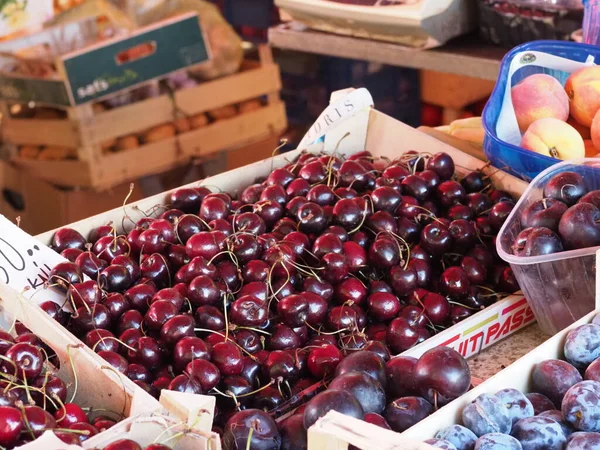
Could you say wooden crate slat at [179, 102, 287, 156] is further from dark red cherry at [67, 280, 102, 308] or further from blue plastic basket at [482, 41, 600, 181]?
dark red cherry at [67, 280, 102, 308]

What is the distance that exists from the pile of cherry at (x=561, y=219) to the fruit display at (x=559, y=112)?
12.4 inches

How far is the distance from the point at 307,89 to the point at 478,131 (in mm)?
2131

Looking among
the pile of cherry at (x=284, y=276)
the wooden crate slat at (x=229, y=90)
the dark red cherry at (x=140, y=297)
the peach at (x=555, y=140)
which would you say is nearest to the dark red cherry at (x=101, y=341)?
the pile of cherry at (x=284, y=276)

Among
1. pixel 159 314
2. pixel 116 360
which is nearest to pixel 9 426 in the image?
pixel 116 360

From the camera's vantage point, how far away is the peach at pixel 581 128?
1.85 meters

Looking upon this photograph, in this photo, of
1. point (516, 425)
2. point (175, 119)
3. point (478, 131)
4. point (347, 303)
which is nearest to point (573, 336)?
point (516, 425)

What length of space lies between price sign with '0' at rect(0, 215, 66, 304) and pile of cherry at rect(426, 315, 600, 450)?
2.56 ft

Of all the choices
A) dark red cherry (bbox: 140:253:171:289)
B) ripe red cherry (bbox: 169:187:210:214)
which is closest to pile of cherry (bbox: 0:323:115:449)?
dark red cherry (bbox: 140:253:171:289)

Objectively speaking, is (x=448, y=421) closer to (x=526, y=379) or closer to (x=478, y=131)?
(x=526, y=379)

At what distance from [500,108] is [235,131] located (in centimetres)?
209

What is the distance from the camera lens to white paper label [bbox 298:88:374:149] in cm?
199

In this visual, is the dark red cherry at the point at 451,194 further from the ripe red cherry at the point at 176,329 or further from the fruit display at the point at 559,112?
the ripe red cherry at the point at 176,329

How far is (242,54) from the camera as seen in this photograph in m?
3.82

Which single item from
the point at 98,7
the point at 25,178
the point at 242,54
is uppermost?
the point at 98,7
